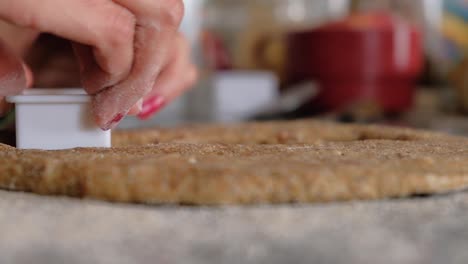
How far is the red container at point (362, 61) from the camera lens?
6.35 ft

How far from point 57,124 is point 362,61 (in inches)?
56.7

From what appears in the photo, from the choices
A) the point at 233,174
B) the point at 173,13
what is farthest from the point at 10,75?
the point at 233,174

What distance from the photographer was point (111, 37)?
0.56 m

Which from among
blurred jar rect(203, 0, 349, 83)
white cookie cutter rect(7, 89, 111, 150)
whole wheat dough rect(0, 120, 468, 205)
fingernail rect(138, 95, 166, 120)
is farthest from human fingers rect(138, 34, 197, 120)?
blurred jar rect(203, 0, 349, 83)

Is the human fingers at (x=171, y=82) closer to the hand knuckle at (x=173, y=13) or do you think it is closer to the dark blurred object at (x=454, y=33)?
the hand knuckle at (x=173, y=13)

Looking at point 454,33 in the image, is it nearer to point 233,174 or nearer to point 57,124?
point 57,124

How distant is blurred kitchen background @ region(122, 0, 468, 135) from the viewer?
73.9 inches

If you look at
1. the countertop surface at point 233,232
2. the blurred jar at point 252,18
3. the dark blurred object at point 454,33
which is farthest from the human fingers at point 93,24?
the blurred jar at point 252,18

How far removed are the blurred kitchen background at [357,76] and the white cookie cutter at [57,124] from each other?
93 centimetres

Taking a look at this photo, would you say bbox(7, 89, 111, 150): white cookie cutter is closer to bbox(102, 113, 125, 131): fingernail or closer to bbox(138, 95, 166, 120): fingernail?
bbox(102, 113, 125, 131): fingernail

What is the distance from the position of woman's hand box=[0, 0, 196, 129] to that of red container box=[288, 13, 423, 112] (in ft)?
4.52

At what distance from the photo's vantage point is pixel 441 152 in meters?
0.56

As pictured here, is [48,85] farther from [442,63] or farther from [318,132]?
[442,63]

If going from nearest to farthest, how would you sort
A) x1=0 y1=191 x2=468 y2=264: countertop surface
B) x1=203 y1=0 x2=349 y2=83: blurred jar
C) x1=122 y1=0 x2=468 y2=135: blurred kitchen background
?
x1=0 y1=191 x2=468 y2=264: countertop surface, x1=122 y1=0 x2=468 y2=135: blurred kitchen background, x1=203 y1=0 x2=349 y2=83: blurred jar
